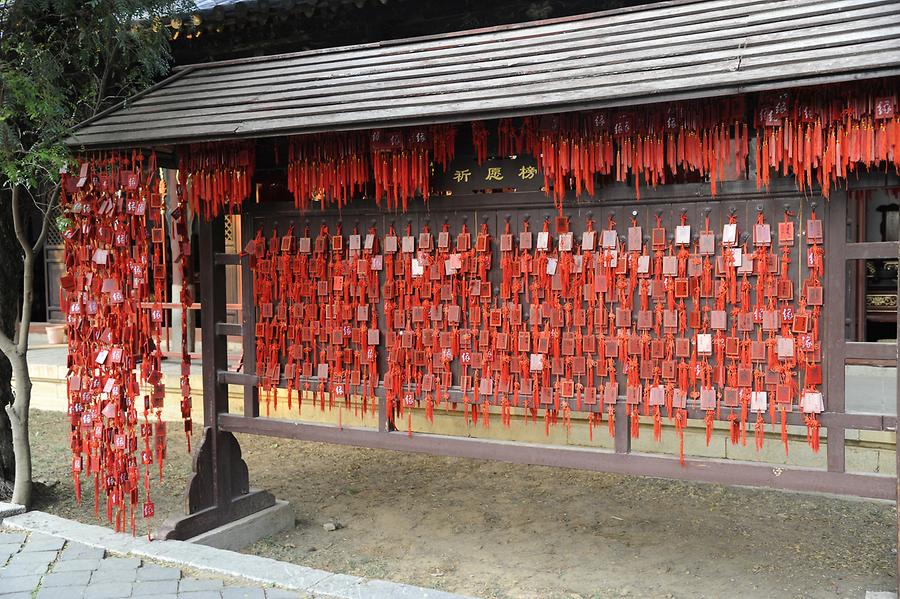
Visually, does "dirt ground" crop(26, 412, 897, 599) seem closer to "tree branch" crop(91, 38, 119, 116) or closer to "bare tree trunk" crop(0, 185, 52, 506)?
"bare tree trunk" crop(0, 185, 52, 506)

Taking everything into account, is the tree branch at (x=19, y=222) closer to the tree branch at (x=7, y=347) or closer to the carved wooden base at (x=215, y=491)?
the tree branch at (x=7, y=347)

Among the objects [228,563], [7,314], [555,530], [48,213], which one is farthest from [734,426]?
[7,314]

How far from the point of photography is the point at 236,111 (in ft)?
14.3

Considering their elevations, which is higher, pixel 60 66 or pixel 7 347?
pixel 60 66

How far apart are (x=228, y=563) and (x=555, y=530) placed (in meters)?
2.41

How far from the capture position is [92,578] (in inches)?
161

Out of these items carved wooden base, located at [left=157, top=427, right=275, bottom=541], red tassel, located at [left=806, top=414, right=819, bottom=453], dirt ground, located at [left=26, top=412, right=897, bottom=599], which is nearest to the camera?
red tassel, located at [left=806, top=414, right=819, bottom=453]

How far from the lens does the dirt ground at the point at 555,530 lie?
4562 millimetres

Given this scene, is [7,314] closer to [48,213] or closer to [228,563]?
[48,213]

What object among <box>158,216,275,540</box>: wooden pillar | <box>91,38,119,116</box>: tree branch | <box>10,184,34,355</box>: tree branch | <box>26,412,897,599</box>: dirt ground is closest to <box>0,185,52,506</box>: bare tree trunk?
<box>10,184,34,355</box>: tree branch

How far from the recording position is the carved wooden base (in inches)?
195

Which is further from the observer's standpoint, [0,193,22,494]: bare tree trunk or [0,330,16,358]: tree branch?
[0,193,22,494]: bare tree trunk

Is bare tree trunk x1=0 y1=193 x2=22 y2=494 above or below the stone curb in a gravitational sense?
above

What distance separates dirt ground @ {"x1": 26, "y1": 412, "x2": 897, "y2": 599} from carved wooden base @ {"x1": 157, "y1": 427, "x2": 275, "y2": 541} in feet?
1.16
